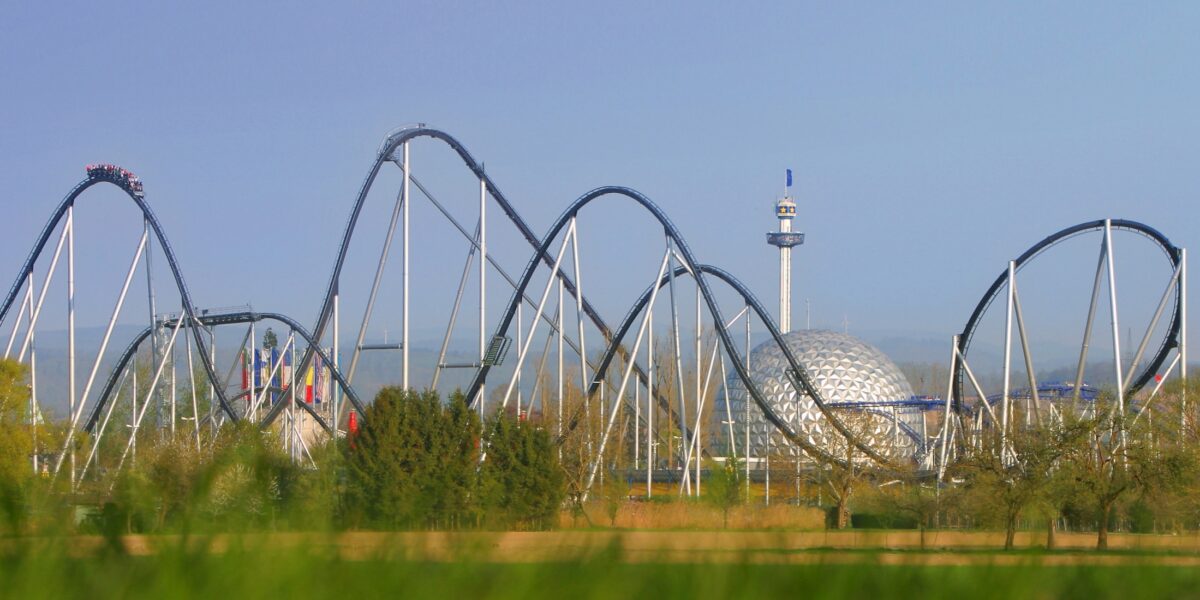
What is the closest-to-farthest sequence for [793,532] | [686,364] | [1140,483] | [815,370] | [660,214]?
[793,532] → [1140,483] → [660,214] → [815,370] → [686,364]

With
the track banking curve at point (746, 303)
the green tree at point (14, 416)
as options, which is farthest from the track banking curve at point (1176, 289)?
the green tree at point (14, 416)

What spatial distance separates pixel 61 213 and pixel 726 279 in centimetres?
1899

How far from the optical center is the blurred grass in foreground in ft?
8.93

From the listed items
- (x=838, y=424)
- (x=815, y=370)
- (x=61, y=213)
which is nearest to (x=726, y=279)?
(x=838, y=424)

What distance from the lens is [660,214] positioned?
32.6 meters

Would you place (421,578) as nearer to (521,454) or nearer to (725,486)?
(521,454)

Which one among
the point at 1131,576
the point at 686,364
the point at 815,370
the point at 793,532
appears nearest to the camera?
the point at 793,532

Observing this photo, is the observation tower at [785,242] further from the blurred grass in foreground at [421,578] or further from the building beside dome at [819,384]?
the blurred grass in foreground at [421,578]

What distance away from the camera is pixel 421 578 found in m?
2.82

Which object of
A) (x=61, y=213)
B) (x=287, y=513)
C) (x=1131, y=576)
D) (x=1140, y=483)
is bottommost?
(x=1140, y=483)

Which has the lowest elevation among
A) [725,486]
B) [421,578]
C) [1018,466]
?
[725,486]

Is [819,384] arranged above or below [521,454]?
above

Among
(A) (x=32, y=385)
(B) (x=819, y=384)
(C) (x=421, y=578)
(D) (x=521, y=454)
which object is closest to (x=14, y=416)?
(A) (x=32, y=385)

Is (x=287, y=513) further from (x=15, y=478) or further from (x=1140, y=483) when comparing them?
(x=1140, y=483)
